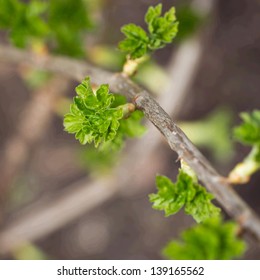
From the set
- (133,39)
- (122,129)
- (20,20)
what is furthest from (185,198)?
(20,20)

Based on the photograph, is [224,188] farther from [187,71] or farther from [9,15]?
[187,71]

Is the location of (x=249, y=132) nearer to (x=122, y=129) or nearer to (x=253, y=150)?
(x=253, y=150)

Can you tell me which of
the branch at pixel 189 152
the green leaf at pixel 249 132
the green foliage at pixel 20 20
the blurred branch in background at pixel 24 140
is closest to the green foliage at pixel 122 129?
the branch at pixel 189 152

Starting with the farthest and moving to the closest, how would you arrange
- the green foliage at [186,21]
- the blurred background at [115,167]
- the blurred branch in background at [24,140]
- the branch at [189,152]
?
the blurred background at [115,167]
the blurred branch in background at [24,140]
the green foliage at [186,21]
the branch at [189,152]

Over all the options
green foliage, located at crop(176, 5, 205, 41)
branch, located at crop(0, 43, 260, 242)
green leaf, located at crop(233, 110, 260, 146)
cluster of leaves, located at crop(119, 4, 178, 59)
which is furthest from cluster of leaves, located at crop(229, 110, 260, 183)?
Answer: green foliage, located at crop(176, 5, 205, 41)

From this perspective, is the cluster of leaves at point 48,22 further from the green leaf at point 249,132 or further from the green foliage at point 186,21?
the green leaf at point 249,132

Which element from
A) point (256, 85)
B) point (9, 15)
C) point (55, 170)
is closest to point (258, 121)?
point (9, 15)

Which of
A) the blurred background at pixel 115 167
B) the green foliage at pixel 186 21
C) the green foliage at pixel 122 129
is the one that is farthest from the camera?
the blurred background at pixel 115 167

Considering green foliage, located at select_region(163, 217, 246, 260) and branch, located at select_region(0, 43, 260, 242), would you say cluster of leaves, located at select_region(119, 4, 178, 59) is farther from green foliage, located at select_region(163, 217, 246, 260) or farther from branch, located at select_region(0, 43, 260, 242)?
green foliage, located at select_region(163, 217, 246, 260)
